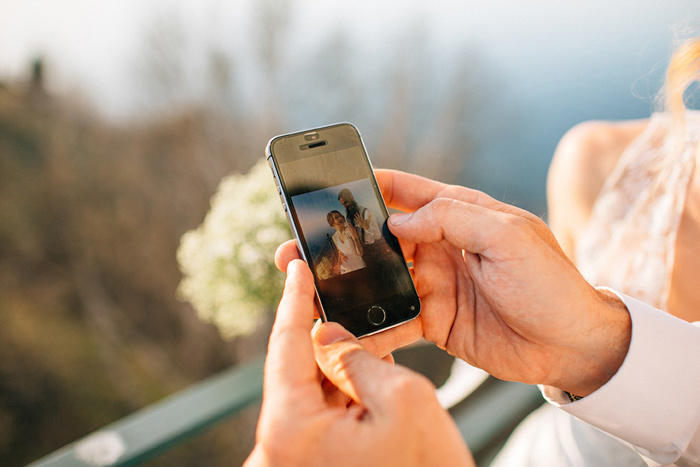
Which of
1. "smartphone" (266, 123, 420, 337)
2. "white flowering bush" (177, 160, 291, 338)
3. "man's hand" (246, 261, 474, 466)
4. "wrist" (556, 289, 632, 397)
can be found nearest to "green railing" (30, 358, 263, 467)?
"white flowering bush" (177, 160, 291, 338)

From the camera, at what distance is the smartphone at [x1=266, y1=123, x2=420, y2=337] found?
642 mm

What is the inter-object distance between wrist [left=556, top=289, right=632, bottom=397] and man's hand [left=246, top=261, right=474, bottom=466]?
0.33 metres

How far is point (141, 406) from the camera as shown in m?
1.35

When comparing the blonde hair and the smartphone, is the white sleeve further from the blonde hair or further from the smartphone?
the blonde hair

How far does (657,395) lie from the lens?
0.54 meters

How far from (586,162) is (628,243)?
0.75 feet

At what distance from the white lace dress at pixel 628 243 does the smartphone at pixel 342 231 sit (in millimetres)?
488

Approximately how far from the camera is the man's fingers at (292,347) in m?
0.39

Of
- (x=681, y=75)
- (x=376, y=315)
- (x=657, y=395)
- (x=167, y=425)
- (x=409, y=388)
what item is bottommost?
(x=167, y=425)

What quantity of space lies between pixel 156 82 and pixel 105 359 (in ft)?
3.11

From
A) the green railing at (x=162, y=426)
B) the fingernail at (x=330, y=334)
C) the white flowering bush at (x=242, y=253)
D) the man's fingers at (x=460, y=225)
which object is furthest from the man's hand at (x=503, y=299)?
the green railing at (x=162, y=426)

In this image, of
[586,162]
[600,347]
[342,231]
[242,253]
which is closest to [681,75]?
[586,162]

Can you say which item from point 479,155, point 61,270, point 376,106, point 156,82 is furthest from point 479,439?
point 156,82

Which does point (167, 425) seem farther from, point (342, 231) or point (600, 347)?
point (600, 347)
